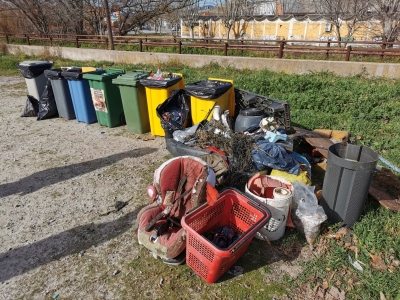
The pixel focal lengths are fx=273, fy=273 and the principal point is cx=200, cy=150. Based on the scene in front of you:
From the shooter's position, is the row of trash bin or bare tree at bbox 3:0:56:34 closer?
the row of trash bin

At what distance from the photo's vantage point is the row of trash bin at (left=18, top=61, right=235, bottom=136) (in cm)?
463

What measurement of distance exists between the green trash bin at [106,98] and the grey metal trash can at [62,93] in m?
0.72

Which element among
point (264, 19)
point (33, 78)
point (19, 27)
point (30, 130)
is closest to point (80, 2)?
point (19, 27)

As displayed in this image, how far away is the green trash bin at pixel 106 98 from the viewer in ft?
17.5

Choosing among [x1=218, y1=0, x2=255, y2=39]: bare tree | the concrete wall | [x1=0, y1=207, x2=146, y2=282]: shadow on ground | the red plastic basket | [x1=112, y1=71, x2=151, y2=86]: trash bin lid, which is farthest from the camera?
[x1=218, y1=0, x2=255, y2=39]: bare tree

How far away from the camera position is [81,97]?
19.0 ft

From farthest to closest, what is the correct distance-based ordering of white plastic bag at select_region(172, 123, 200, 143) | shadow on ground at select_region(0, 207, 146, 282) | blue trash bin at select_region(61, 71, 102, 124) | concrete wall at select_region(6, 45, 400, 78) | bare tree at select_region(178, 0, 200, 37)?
bare tree at select_region(178, 0, 200, 37) → concrete wall at select_region(6, 45, 400, 78) → blue trash bin at select_region(61, 71, 102, 124) → white plastic bag at select_region(172, 123, 200, 143) → shadow on ground at select_region(0, 207, 146, 282)

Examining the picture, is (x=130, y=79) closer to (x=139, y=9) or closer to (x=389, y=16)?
(x=389, y=16)

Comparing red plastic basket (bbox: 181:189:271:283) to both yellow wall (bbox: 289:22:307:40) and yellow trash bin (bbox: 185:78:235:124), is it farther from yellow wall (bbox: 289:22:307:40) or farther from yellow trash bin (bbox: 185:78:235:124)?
yellow wall (bbox: 289:22:307:40)

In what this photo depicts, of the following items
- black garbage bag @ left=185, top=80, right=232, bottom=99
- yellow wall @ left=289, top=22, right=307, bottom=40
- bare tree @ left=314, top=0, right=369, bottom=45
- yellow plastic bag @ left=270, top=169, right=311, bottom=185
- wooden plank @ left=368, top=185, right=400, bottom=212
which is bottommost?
wooden plank @ left=368, top=185, right=400, bottom=212

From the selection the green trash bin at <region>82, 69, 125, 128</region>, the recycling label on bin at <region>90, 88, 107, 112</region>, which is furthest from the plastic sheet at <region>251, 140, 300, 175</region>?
the recycling label on bin at <region>90, 88, 107, 112</region>

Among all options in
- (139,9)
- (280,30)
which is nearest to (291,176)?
(139,9)

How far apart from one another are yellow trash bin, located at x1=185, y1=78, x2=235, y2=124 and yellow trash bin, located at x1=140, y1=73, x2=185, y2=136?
17.4 inches

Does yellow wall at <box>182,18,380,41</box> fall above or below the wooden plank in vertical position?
above
